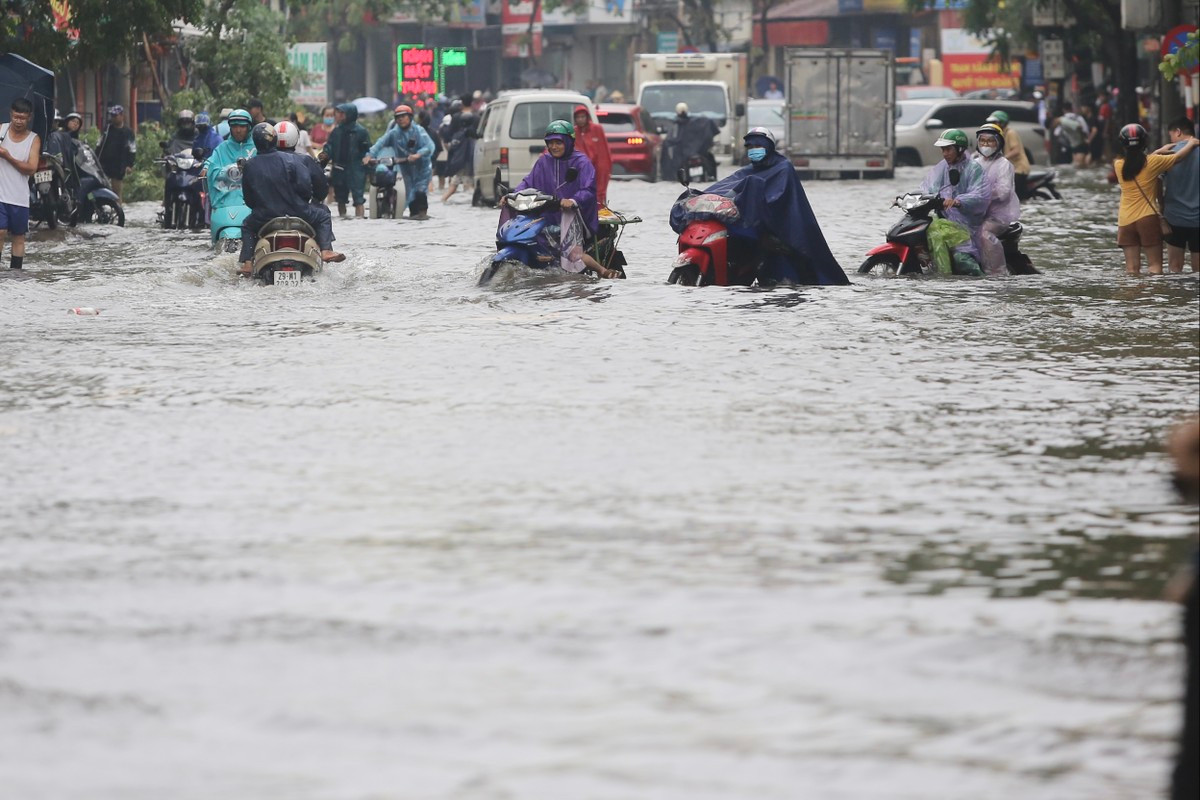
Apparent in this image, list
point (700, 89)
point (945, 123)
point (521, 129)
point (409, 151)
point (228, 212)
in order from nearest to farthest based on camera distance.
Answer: point (228, 212), point (409, 151), point (521, 129), point (945, 123), point (700, 89)

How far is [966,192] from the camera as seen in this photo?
17844mm

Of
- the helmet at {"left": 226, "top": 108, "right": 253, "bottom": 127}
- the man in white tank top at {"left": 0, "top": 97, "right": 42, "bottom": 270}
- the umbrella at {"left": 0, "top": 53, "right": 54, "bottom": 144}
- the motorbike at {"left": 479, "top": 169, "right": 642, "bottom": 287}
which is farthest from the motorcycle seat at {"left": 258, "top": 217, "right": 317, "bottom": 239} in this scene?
the umbrella at {"left": 0, "top": 53, "right": 54, "bottom": 144}

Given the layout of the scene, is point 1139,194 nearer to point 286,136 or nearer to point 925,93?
point 286,136

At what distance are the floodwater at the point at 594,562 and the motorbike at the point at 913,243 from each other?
3421mm

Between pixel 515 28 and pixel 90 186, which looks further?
pixel 515 28

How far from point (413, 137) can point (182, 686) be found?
24606mm

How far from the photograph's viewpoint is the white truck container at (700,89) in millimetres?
46969

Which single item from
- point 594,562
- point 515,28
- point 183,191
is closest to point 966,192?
point 594,562

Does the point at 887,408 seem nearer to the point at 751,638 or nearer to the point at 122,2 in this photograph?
the point at 751,638

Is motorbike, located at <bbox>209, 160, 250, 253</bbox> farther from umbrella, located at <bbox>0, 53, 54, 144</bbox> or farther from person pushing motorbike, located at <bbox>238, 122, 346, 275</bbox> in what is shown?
umbrella, located at <bbox>0, 53, 54, 144</bbox>

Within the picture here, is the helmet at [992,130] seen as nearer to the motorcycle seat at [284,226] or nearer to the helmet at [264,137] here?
the motorcycle seat at [284,226]

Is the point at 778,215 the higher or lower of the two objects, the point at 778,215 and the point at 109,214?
the higher

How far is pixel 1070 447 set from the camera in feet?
30.9

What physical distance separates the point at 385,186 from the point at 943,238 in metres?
13.0
